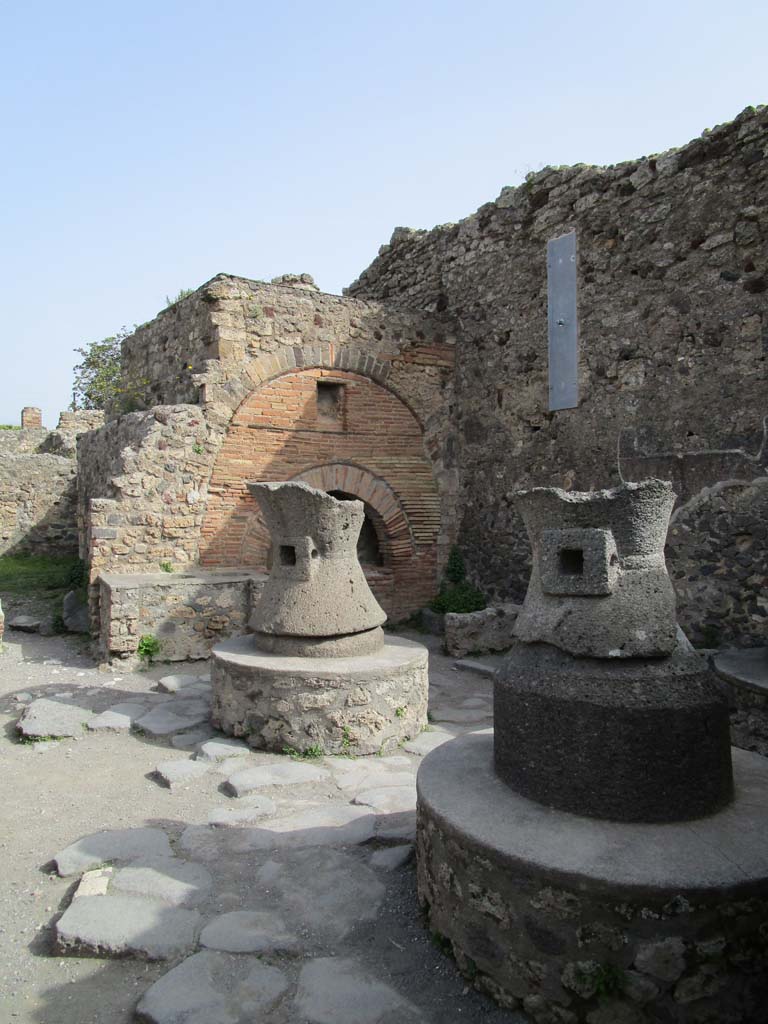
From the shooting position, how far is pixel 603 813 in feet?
8.71

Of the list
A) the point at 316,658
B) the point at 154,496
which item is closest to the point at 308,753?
the point at 316,658

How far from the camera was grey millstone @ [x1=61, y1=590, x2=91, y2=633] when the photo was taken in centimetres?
886

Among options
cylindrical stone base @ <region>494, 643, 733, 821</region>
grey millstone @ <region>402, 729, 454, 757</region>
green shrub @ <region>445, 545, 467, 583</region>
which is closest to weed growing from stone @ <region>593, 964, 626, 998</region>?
cylindrical stone base @ <region>494, 643, 733, 821</region>

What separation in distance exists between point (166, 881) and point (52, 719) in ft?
8.64

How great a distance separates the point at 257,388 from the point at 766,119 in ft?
18.4

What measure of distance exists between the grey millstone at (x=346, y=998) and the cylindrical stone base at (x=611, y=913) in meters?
A: 0.29

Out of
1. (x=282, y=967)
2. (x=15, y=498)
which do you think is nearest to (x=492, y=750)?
(x=282, y=967)

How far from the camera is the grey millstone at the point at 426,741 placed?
5.12 m

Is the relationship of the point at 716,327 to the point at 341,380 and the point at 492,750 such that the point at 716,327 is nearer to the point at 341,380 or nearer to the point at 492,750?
the point at 341,380

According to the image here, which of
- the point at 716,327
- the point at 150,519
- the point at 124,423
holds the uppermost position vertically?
the point at 716,327

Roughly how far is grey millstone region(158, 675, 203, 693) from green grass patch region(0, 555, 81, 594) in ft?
13.4

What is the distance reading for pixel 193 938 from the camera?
9.60ft

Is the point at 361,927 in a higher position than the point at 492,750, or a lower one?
lower

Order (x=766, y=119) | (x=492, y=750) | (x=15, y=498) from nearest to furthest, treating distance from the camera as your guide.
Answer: (x=492, y=750) < (x=766, y=119) < (x=15, y=498)
